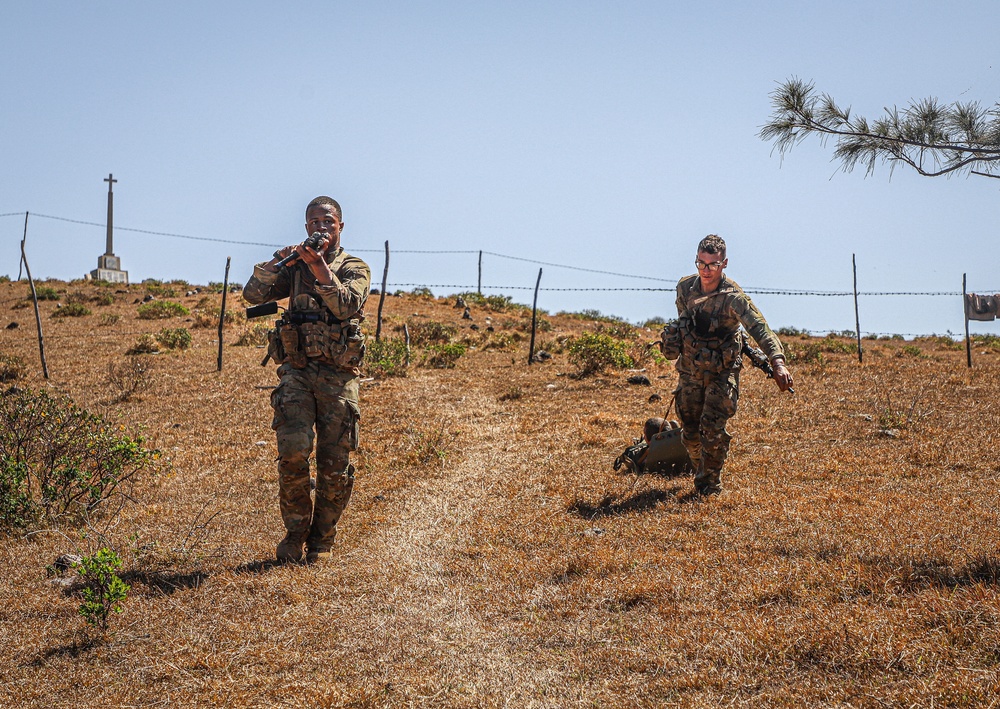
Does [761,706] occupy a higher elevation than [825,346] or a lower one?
lower

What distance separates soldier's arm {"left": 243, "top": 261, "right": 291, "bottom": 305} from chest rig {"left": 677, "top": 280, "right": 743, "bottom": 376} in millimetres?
3909

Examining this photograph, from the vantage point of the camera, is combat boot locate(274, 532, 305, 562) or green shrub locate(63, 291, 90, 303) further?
green shrub locate(63, 291, 90, 303)

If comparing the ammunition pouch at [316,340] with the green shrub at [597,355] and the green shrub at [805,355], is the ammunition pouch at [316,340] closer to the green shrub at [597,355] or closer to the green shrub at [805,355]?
the green shrub at [597,355]

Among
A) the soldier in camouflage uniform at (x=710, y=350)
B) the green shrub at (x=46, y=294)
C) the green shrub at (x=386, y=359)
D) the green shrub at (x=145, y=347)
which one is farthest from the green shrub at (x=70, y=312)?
the soldier in camouflage uniform at (x=710, y=350)

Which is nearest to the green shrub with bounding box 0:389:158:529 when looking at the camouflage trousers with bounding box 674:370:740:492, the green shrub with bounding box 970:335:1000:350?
the camouflage trousers with bounding box 674:370:740:492

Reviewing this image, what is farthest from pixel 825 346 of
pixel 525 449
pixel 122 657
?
pixel 122 657

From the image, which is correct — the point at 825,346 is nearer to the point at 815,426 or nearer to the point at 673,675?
the point at 815,426

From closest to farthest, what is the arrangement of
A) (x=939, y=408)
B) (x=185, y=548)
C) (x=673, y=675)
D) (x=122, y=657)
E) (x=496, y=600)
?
(x=673, y=675) → (x=122, y=657) → (x=496, y=600) → (x=185, y=548) → (x=939, y=408)

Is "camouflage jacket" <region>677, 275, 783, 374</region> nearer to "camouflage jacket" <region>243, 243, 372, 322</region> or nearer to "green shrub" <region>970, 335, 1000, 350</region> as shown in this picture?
"camouflage jacket" <region>243, 243, 372, 322</region>

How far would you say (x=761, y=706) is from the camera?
3.63 m

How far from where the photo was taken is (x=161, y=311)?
27.0 metres

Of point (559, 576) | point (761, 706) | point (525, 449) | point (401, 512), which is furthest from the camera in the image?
point (525, 449)

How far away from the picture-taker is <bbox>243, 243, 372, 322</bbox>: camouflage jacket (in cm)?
615

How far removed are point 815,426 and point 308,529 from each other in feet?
26.0
